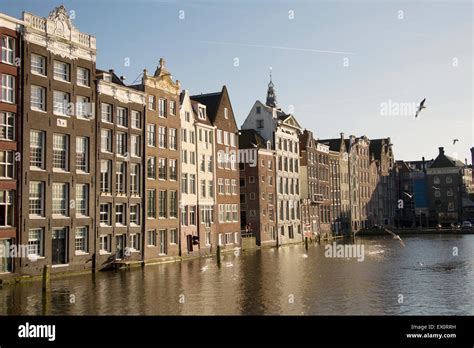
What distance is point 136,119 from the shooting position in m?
61.0

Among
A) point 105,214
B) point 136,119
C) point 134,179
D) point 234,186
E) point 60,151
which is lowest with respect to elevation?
point 105,214

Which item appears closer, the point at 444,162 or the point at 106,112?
the point at 106,112

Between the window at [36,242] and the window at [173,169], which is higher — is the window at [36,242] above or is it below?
below

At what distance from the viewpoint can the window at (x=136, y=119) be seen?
2378 inches

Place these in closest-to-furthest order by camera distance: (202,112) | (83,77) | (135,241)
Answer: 1. (83,77)
2. (135,241)
3. (202,112)

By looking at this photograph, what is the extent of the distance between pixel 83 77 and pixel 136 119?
909 cm

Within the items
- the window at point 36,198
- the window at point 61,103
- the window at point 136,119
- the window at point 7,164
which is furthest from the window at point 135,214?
the window at point 7,164

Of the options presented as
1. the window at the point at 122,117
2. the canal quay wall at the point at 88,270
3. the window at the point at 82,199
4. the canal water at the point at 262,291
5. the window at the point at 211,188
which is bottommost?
the canal water at the point at 262,291

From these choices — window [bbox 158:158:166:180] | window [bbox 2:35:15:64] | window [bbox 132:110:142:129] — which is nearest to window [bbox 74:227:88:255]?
window [bbox 132:110:142:129]

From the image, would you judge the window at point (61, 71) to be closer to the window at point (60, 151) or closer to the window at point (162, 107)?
the window at point (60, 151)

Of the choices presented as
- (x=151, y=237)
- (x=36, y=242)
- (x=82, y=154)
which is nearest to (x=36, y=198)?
(x=36, y=242)

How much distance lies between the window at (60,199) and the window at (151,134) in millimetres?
14222

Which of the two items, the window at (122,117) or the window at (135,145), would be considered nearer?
the window at (122,117)

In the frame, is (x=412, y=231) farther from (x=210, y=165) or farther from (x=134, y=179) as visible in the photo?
(x=134, y=179)
